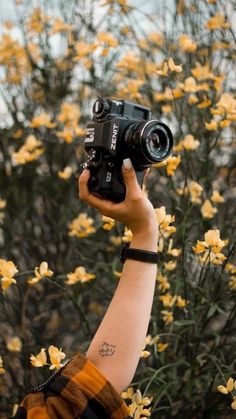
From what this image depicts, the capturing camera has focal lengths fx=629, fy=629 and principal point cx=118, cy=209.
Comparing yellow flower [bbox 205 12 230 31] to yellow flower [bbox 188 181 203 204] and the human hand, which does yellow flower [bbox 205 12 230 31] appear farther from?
the human hand

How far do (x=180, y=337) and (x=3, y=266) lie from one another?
48 centimetres

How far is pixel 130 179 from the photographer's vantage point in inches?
36.9

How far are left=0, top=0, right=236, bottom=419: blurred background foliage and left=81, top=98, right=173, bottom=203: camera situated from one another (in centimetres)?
33

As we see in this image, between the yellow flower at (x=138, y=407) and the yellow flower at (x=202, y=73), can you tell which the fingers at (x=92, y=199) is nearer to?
the yellow flower at (x=138, y=407)

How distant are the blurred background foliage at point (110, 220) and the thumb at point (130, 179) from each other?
0.40 metres

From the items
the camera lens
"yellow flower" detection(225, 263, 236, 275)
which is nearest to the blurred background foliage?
"yellow flower" detection(225, 263, 236, 275)

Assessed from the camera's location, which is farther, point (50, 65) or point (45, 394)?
point (50, 65)

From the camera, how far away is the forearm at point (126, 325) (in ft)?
2.93

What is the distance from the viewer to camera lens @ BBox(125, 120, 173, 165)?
988 mm

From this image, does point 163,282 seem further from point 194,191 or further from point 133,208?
point 133,208

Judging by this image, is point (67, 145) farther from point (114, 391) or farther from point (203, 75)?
point (114, 391)

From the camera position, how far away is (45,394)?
35.2 inches

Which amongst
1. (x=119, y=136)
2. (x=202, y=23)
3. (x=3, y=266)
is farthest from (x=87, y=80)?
(x=119, y=136)

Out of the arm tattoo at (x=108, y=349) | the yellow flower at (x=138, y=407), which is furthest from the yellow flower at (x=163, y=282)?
the arm tattoo at (x=108, y=349)
